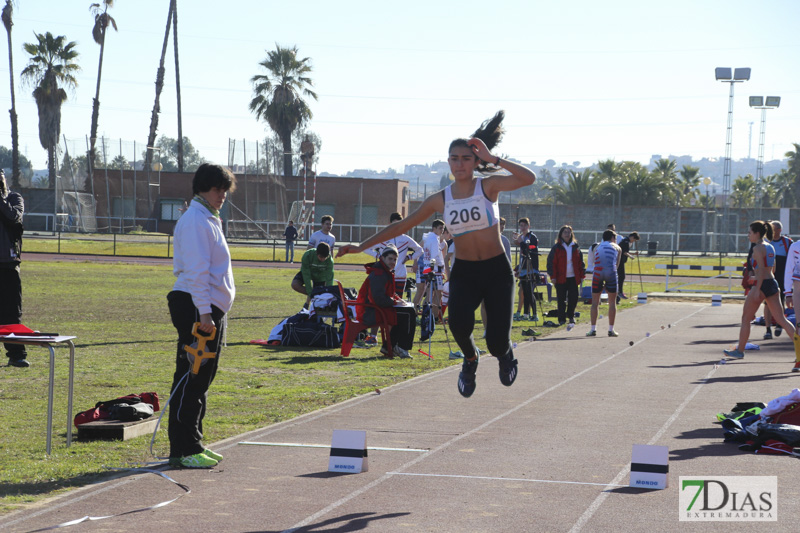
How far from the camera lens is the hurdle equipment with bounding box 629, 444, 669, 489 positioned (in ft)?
20.9

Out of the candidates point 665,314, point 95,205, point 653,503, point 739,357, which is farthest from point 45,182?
point 653,503

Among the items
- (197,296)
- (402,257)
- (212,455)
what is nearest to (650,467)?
(212,455)

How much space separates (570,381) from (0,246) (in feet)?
23.4

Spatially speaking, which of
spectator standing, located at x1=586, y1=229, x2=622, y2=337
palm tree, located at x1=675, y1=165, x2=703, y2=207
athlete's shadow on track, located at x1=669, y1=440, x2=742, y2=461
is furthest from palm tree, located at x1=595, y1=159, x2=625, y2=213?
athlete's shadow on track, located at x1=669, y1=440, x2=742, y2=461

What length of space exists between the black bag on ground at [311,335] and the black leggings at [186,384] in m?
7.85

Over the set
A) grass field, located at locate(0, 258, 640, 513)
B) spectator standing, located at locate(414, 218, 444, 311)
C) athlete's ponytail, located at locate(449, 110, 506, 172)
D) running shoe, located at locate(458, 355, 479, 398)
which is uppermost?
athlete's ponytail, located at locate(449, 110, 506, 172)

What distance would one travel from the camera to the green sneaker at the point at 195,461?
6953 mm

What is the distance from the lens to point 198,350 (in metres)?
6.91

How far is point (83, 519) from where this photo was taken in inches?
219

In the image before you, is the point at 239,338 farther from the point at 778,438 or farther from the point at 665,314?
the point at 665,314

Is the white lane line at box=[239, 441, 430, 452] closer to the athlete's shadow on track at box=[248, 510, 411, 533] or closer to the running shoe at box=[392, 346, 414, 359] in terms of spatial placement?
the athlete's shadow on track at box=[248, 510, 411, 533]

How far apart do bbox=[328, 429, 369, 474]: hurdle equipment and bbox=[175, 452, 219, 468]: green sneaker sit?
91 centimetres

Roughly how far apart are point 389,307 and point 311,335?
5.34ft
